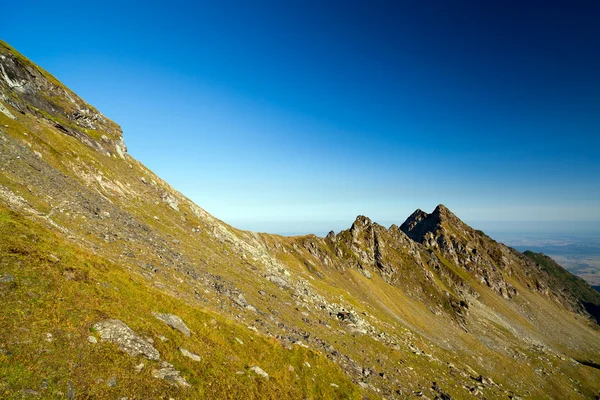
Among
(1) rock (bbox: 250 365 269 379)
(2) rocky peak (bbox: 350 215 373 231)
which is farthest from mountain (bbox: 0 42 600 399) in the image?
(2) rocky peak (bbox: 350 215 373 231)

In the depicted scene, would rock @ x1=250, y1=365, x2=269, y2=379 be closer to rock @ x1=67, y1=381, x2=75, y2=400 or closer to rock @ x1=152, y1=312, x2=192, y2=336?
rock @ x1=152, y1=312, x2=192, y2=336

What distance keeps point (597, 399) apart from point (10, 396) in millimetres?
148574

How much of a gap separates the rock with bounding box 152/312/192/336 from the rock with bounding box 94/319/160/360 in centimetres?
389

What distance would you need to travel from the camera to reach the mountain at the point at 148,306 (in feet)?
51.1

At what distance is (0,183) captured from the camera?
31.2m

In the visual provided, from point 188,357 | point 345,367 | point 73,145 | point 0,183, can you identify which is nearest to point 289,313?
point 345,367

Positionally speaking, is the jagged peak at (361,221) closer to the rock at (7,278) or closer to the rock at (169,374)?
the rock at (169,374)

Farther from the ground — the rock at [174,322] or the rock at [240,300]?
the rock at [174,322]

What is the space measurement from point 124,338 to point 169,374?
142 inches

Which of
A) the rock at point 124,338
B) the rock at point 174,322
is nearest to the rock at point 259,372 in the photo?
the rock at point 174,322

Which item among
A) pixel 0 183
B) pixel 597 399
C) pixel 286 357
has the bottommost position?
pixel 597 399

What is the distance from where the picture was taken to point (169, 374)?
17.2 meters

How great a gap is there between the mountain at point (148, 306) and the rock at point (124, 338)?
10 cm

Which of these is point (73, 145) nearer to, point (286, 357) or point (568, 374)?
point (286, 357)
